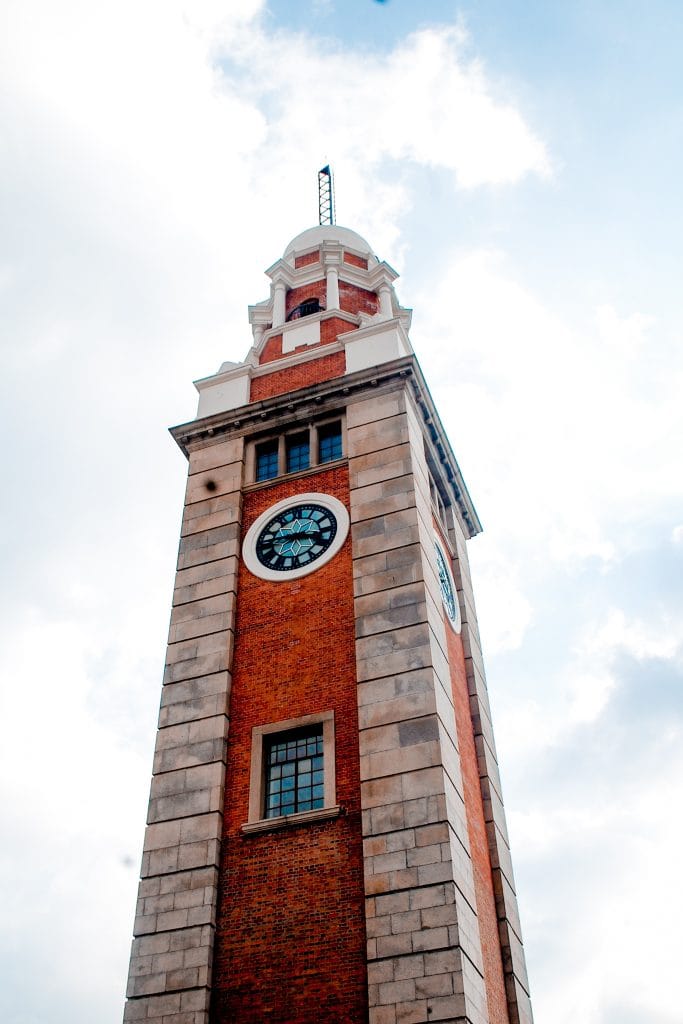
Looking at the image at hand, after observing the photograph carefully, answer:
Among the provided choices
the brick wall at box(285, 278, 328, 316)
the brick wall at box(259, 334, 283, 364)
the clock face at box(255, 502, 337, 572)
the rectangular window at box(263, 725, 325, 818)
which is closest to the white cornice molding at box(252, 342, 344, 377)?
the brick wall at box(259, 334, 283, 364)

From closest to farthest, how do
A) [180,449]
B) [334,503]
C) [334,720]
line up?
[334,720]
[334,503]
[180,449]

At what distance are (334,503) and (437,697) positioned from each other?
242 inches

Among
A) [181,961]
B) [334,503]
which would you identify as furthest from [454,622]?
[181,961]

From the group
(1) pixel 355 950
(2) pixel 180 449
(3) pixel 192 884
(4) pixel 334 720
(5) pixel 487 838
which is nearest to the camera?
(1) pixel 355 950

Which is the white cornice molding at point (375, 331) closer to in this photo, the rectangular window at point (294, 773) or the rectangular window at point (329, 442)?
the rectangular window at point (329, 442)

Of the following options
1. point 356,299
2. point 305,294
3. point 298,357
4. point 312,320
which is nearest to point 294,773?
point 298,357

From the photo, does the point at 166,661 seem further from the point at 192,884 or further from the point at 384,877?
the point at 384,877

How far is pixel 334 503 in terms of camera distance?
24625 mm

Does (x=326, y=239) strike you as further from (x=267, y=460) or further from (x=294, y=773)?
(x=294, y=773)

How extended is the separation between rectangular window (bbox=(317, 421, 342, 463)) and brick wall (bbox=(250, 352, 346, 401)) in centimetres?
181

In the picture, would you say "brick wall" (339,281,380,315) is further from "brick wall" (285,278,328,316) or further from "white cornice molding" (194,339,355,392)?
"white cornice molding" (194,339,355,392)

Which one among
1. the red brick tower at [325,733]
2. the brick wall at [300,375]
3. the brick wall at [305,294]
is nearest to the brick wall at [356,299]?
the brick wall at [305,294]

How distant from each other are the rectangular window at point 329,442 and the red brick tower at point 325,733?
3.1 inches

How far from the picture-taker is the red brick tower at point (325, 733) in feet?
58.0
